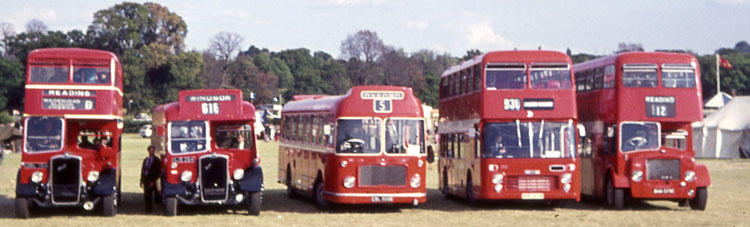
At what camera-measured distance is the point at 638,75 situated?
24.9m

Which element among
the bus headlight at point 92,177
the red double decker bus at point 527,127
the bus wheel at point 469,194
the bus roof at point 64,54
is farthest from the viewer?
the bus wheel at point 469,194

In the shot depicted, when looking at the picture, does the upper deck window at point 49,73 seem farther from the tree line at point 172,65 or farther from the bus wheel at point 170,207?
the tree line at point 172,65

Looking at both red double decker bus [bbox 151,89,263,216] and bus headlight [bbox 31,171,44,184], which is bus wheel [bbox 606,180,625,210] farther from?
bus headlight [bbox 31,171,44,184]

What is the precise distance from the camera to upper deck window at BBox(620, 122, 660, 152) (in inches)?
977

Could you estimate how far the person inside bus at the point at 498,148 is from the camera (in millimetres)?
24422

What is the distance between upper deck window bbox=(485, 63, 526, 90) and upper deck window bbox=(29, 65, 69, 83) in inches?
354

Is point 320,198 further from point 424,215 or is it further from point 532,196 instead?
point 532,196

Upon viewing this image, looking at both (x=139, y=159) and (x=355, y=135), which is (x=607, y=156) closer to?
(x=355, y=135)

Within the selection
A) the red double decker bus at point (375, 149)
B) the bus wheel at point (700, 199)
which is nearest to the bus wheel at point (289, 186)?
the red double decker bus at point (375, 149)

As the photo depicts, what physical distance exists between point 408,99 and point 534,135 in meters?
2.88

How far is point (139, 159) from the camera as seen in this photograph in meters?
55.4

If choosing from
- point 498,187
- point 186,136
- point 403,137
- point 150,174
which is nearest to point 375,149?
point 403,137

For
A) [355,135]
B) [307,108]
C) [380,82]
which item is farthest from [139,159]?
[380,82]

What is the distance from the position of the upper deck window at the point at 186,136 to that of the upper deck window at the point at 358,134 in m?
3.01
